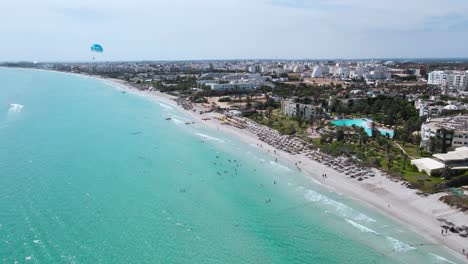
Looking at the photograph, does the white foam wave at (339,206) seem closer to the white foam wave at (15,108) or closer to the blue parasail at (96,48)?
the blue parasail at (96,48)

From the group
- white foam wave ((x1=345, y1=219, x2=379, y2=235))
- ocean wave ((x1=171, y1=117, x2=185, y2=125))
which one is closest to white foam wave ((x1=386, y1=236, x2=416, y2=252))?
white foam wave ((x1=345, y1=219, x2=379, y2=235))

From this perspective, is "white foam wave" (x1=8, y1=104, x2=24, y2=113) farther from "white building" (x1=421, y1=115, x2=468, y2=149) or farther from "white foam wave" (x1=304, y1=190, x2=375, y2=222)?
"white building" (x1=421, y1=115, x2=468, y2=149)

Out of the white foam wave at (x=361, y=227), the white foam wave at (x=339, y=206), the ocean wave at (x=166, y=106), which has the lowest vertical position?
the white foam wave at (x=361, y=227)

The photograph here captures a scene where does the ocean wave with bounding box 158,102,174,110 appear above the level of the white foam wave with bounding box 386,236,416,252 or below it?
above

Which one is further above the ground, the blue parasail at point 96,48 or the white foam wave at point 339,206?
the blue parasail at point 96,48

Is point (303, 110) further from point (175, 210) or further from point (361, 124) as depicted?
point (175, 210)

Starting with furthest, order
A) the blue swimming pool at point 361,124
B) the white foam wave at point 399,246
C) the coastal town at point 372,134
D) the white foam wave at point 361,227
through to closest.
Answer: the blue swimming pool at point 361,124
the coastal town at point 372,134
the white foam wave at point 361,227
the white foam wave at point 399,246

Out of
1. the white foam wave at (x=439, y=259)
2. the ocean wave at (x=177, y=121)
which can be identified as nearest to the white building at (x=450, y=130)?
the white foam wave at (x=439, y=259)

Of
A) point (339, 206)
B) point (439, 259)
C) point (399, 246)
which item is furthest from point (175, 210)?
point (439, 259)
